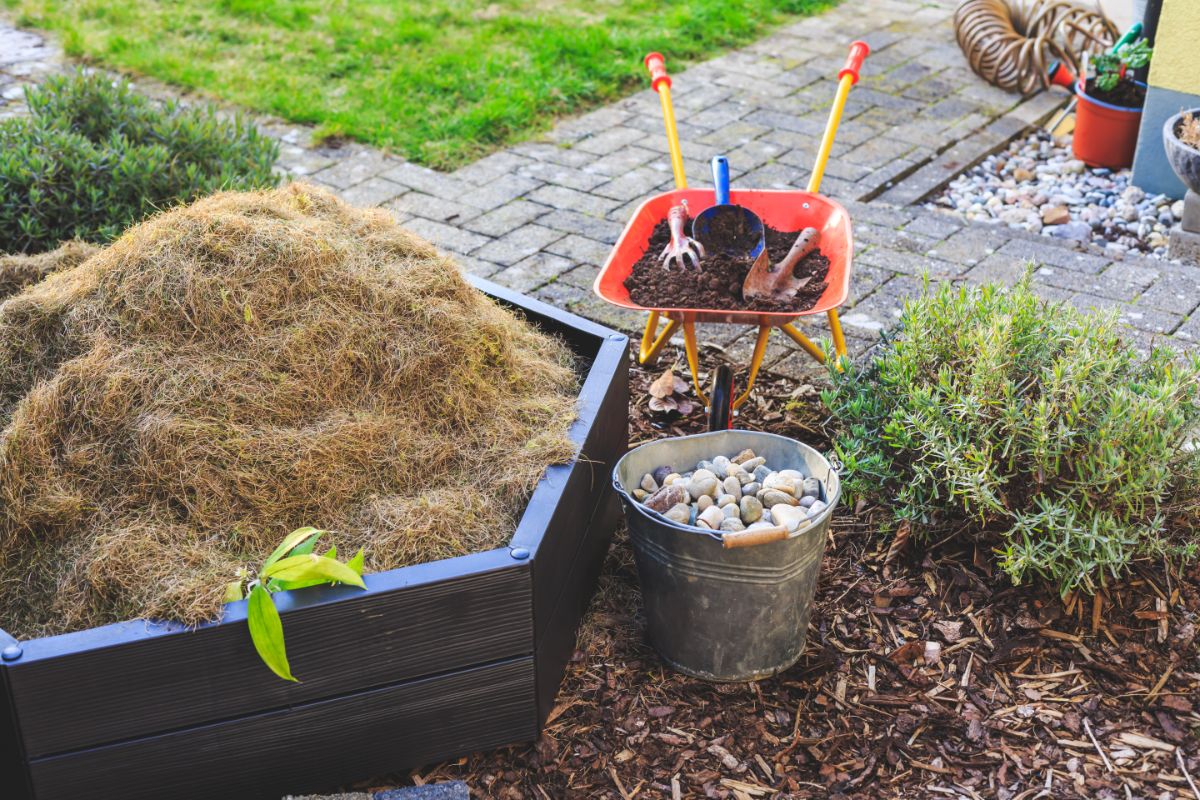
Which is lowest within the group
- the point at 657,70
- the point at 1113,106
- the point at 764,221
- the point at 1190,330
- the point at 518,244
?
the point at 1190,330

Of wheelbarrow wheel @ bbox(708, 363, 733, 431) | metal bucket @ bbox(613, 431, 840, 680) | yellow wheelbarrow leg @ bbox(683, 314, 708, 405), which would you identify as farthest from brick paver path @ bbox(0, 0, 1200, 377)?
metal bucket @ bbox(613, 431, 840, 680)

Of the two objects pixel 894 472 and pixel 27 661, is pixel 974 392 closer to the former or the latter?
pixel 894 472

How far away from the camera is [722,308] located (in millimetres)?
3305

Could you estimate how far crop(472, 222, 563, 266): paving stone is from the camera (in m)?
4.92

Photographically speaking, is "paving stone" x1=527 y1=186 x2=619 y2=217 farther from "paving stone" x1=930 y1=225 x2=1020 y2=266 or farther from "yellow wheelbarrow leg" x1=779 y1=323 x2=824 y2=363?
"yellow wheelbarrow leg" x1=779 y1=323 x2=824 y2=363

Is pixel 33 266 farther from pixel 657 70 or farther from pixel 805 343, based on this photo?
pixel 805 343

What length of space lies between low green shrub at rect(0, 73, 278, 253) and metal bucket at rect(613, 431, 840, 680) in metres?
2.07

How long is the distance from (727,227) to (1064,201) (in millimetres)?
2760

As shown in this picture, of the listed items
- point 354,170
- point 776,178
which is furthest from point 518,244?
point 776,178

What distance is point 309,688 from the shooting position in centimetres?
230

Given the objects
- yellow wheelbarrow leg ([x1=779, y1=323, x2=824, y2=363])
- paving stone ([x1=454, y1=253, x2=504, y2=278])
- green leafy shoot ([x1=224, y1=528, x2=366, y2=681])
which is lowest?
paving stone ([x1=454, y1=253, x2=504, y2=278])

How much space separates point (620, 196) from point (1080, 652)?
10.8 feet

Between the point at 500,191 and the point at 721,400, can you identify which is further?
the point at 500,191

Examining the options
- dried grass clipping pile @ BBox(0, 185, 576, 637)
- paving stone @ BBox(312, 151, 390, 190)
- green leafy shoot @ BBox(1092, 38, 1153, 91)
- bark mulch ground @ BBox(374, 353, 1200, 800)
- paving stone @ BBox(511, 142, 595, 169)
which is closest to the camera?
dried grass clipping pile @ BBox(0, 185, 576, 637)
